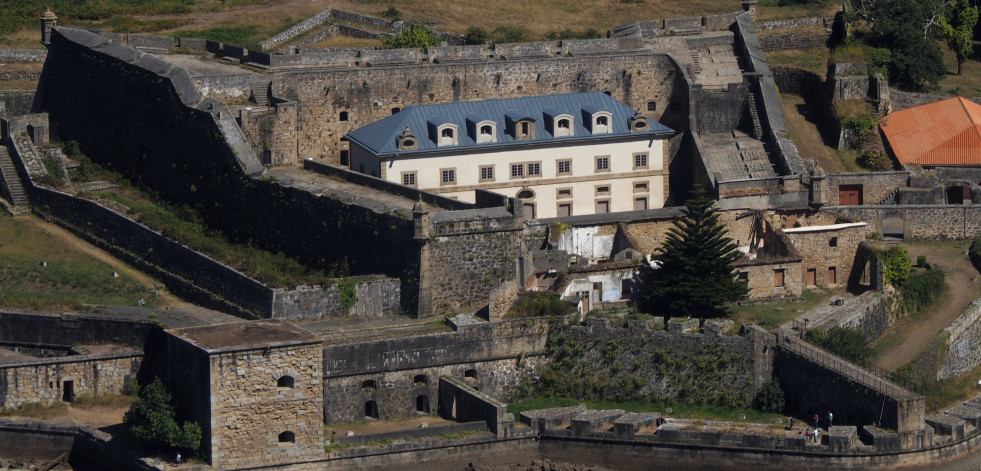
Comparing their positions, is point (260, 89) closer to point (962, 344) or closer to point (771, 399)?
point (771, 399)

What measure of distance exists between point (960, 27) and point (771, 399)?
32921mm

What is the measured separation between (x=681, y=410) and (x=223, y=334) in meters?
14.0

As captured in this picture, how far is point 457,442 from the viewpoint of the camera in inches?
2891

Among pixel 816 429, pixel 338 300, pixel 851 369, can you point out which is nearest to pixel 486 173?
pixel 338 300

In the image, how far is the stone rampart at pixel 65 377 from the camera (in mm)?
76000

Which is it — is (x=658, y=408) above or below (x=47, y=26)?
below

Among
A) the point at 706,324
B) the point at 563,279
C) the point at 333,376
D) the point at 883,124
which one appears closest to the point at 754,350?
the point at 706,324

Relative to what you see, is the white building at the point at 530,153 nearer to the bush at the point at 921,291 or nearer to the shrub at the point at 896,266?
the shrub at the point at 896,266

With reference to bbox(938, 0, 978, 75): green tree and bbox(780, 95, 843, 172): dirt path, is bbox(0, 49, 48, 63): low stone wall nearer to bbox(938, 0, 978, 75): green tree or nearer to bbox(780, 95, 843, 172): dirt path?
bbox(780, 95, 843, 172): dirt path

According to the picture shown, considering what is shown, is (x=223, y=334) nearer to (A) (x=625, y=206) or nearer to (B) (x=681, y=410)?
(B) (x=681, y=410)

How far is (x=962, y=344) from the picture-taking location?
262 ft

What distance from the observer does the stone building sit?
70.2 meters

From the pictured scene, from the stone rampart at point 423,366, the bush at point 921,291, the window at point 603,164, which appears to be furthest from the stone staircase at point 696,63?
the stone rampart at point 423,366

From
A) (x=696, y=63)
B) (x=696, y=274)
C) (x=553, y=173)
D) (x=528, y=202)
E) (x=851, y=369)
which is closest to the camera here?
(x=851, y=369)
